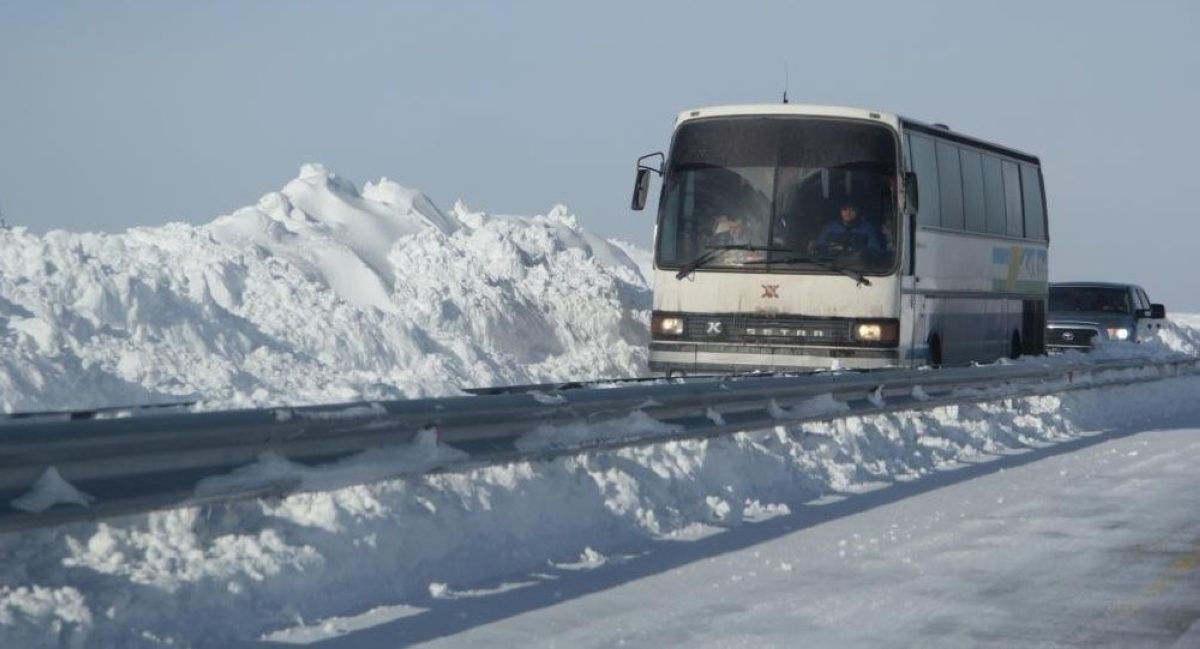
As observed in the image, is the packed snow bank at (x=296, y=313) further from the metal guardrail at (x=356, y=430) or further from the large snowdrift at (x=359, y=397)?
the metal guardrail at (x=356, y=430)

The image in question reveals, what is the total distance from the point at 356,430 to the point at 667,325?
38.9 feet

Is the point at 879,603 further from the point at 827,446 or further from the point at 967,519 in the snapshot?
the point at 827,446

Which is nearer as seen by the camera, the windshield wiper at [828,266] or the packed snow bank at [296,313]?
the packed snow bank at [296,313]

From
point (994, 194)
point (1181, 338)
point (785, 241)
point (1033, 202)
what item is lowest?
point (1181, 338)

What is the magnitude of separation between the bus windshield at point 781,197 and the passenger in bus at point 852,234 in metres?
0.01

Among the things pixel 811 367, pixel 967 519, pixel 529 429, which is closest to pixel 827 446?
pixel 967 519

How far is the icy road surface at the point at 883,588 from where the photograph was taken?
716 centimetres

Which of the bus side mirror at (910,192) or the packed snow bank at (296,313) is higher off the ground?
the bus side mirror at (910,192)

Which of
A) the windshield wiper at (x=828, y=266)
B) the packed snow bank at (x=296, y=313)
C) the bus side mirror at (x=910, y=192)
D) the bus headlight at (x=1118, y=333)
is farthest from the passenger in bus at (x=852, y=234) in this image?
the bus headlight at (x=1118, y=333)

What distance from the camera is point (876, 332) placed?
19.4 meters

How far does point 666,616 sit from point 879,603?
1.03m

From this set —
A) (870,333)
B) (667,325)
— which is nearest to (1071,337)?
(870,333)

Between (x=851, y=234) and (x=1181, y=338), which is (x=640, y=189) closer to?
(x=851, y=234)

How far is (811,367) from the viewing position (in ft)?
63.6
